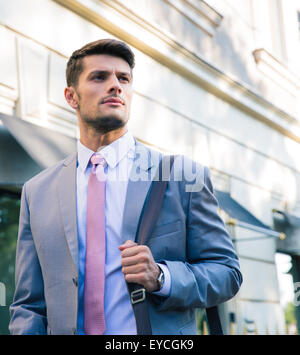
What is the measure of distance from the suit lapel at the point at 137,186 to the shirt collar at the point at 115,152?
37 millimetres

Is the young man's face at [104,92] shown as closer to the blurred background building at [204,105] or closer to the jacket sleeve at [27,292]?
the jacket sleeve at [27,292]

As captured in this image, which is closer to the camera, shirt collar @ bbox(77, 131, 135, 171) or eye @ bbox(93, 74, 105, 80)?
shirt collar @ bbox(77, 131, 135, 171)

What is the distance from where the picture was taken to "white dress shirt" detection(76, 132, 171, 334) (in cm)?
175

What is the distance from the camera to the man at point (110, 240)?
173cm

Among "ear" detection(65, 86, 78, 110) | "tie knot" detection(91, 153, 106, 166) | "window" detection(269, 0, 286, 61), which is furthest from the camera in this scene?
"window" detection(269, 0, 286, 61)

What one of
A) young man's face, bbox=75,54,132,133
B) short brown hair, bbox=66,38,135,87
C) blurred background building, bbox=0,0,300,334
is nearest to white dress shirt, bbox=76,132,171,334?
young man's face, bbox=75,54,132,133

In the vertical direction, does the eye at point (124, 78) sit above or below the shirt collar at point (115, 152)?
above

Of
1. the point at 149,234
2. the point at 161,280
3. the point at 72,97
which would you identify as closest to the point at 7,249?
the point at 72,97

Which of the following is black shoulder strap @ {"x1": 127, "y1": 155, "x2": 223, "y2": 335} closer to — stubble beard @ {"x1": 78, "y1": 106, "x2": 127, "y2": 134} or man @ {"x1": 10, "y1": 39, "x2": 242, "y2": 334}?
man @ {"x1": 10, "y1": 39, "x2": 242, "y2": 334}

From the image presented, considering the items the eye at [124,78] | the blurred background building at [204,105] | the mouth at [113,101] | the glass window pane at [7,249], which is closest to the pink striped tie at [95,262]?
the mouth at [113,101]

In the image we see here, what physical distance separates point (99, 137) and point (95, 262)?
0.66 m

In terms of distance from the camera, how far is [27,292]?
201cm

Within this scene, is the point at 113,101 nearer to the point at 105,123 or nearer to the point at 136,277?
the point at 105,123

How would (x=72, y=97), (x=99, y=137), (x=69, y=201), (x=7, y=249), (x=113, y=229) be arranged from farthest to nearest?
(x=7, y=249) → (x=72, y=97) → (x=99, y=137) → (x=69, y=201) → (x=113, y=229)
